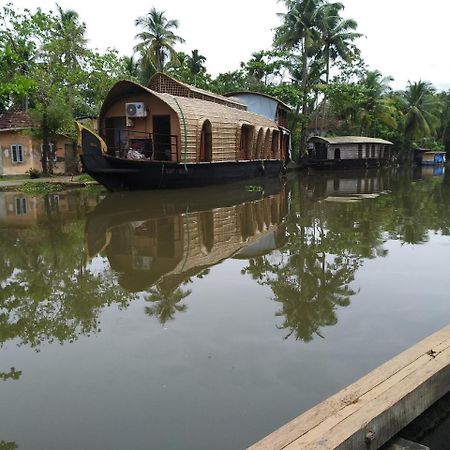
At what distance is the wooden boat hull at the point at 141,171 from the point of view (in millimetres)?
12227

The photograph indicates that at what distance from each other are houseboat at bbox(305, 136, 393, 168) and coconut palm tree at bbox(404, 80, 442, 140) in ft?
19.7

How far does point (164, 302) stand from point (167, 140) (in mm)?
12230

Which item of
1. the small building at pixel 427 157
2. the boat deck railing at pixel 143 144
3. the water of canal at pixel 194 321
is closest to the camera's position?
the water of canal at pixel 194 321

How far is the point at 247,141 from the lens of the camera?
59.7 feet

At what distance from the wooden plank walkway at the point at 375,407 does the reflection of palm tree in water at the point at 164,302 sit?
7.13 ft

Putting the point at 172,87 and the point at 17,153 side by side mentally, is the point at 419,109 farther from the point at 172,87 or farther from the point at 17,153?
the point at 17,153

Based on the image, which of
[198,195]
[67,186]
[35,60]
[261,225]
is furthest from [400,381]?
[35,60]

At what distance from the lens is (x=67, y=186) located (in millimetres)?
16438

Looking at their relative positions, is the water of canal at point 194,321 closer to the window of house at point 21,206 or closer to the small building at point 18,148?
the window of house at point 21,206

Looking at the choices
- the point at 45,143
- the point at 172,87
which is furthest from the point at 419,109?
the point at 45,143

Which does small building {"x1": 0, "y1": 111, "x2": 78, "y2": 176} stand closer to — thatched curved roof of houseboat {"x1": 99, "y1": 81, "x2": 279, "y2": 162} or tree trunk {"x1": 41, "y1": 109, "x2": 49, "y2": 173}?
tree trunk {"x1": 41, "y1": 109, "x2": 49, "y2": 173}

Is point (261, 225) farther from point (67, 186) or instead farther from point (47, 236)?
point (67, 186)

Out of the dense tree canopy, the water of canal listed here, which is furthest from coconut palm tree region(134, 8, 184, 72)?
the water of canal

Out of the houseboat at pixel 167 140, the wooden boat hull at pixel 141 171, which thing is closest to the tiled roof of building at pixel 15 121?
A: the houseboat at pixel 167 140
